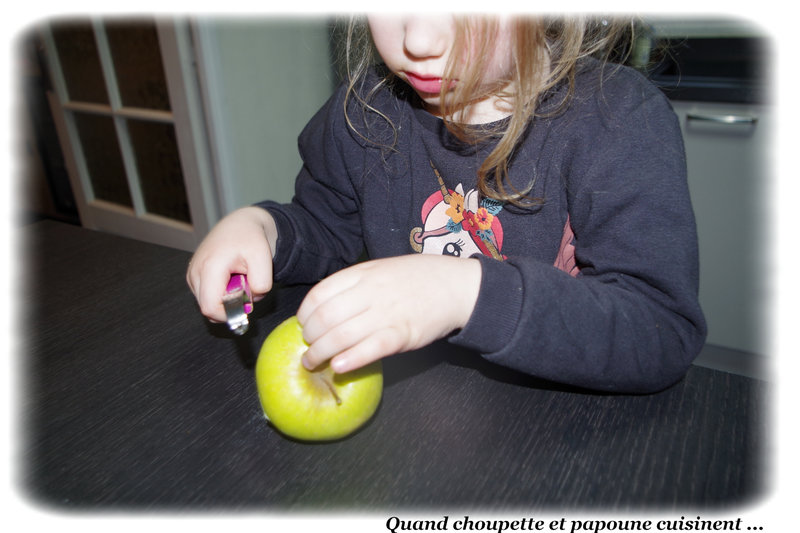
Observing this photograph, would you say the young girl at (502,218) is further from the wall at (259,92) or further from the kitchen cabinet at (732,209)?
the wall at (259,92)

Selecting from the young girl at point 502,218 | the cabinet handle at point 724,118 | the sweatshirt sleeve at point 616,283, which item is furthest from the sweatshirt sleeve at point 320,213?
the cabinet handle at point 724,118

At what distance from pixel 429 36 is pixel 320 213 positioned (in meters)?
0.41

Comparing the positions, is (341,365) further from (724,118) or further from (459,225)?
(724,118)

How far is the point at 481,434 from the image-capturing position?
1.46 ft

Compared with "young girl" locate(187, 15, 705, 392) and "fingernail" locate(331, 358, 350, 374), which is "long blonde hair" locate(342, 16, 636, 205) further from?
"fingernail" locate(331, 358, 350, 374)

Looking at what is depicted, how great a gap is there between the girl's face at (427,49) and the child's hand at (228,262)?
0.89 feet

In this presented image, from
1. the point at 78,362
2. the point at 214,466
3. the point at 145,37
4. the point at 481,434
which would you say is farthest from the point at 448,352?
the point at 145,37

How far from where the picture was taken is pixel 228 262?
602 mm

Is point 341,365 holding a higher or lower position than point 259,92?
higher

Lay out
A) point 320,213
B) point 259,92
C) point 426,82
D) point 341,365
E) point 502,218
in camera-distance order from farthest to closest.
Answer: point 259,92 < point 320,213 < point 502,218 < point 426,82 < point 341,365

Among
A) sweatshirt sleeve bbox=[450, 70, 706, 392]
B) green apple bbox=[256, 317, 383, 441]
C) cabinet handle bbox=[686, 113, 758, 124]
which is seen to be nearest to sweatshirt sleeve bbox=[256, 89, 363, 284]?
green apple bbox=[256, 317, 383, 441]

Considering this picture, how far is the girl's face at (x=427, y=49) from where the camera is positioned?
0.47 metres

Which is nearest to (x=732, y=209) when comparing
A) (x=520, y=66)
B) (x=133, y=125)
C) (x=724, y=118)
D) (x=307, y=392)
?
(x=724, y=118)

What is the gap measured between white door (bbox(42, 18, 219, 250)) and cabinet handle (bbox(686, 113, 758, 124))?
1.56 m
